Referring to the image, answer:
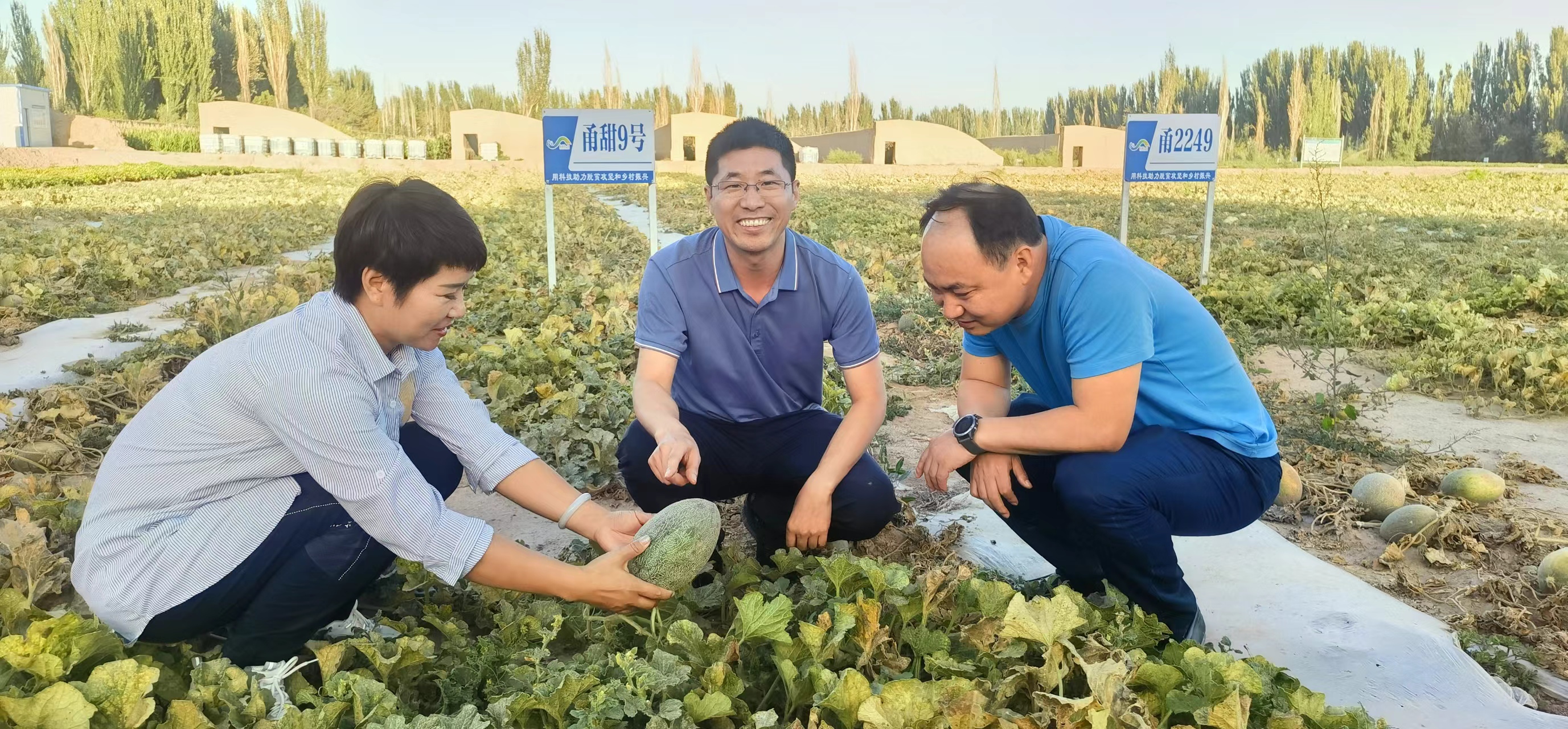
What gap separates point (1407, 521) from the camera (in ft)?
11.6

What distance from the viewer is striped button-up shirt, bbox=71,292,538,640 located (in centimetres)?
215

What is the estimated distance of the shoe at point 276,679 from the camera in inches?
84.8

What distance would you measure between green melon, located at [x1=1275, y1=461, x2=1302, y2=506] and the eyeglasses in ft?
7.32

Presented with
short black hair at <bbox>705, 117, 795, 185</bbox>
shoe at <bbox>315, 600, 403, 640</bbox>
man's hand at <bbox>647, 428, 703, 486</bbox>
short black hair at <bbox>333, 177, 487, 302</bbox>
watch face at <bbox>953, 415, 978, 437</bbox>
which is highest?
short black hair at <bbox>705, 117, 795, 185</bbox>

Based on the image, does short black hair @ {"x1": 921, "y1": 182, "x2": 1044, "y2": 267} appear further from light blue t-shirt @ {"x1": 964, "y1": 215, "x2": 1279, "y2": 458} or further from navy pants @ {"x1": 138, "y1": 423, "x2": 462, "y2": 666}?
navy pants @ {"x1": 138, "y1": 423, "x2": 462, "y2": 666}

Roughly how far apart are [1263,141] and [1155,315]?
53.3m

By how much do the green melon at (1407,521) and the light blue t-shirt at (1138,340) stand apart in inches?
41.7

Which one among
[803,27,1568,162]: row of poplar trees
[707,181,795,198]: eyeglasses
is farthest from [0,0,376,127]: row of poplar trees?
[707,181,795,198]: eyeglasses

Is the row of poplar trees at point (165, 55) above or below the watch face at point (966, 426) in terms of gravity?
above

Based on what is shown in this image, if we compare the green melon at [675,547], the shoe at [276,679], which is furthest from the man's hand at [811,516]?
the shoe at [276,679]

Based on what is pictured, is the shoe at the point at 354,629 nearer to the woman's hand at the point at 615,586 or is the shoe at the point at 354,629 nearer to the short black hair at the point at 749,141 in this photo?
the woman's hand at the point at 615,586

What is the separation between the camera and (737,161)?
302 centimetres

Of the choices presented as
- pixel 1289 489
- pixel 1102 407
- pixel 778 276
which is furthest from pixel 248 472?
pixel 1289 489

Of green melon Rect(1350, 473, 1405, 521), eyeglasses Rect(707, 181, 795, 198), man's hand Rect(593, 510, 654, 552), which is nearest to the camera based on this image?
man's hand Rect(593, 510, 654, 552)
